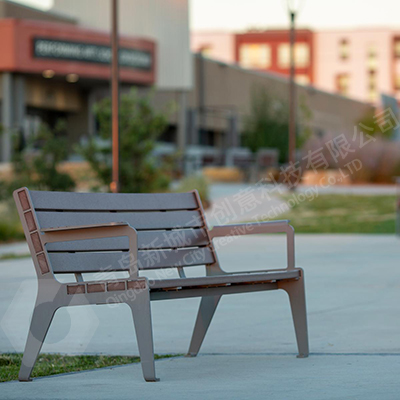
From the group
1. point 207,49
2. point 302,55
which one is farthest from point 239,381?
point 302,55

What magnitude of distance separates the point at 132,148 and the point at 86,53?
12309 mm

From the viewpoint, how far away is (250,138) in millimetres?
35938

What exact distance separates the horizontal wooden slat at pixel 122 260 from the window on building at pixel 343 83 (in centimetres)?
8880

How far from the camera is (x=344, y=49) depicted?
9075cm

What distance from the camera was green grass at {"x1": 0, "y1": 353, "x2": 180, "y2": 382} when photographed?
4508 millimetres

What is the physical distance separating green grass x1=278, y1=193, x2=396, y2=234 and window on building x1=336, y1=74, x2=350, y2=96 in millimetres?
70383

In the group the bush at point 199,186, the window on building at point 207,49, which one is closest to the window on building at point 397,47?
the window on building at point 207,49

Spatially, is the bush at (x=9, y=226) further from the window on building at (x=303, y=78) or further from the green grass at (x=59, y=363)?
the window on building at (x=303, y=78)

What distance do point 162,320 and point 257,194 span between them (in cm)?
1716

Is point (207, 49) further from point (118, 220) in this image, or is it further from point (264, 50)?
point (118, 220)

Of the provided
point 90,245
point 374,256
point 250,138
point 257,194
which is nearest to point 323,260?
point 374,256

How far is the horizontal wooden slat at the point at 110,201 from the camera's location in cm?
455

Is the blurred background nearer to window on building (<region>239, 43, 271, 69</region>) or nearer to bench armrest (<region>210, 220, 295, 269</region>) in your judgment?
bench armrest (<region>210, 220, 295, 269</region>)

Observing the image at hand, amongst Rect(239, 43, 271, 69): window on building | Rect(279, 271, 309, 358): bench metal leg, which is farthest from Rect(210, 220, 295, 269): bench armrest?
Rect(239, 43, 271, 69): window on building
